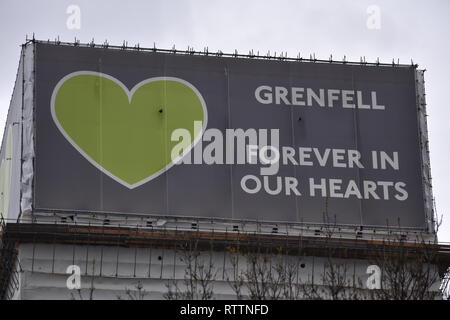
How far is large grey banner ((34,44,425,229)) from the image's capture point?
59.4m

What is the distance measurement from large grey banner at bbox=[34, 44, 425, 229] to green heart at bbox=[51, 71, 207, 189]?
4cm

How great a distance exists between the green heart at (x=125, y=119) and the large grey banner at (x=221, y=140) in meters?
0.04

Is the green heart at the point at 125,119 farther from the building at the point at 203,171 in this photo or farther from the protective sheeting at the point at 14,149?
the protective sheeting at the point at 14,149

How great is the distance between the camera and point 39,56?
199 feet

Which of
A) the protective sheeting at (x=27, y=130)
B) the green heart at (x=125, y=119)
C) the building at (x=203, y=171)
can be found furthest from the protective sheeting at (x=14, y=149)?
the green heart at (x=125, y=119)

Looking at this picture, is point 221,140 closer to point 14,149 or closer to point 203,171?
point 203,171

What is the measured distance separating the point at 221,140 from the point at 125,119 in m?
3.64

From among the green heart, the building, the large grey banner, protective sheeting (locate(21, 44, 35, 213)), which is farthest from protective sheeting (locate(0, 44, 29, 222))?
the green heart

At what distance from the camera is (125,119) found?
6006cm

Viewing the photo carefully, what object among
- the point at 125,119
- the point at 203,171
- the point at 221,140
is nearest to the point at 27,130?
the point at 125,119
